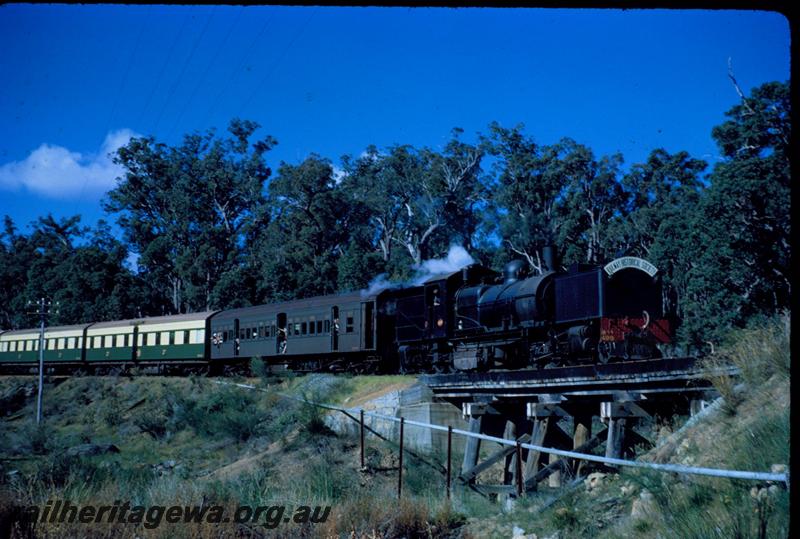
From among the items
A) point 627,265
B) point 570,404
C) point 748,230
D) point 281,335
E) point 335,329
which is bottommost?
point 570,404

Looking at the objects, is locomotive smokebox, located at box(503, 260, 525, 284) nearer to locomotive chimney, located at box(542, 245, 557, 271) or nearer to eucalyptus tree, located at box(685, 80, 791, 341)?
locomotive chimney, located at box(542, 245, 557, 271)

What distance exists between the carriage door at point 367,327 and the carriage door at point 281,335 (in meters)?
5.11

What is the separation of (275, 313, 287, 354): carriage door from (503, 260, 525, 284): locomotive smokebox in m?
11.7

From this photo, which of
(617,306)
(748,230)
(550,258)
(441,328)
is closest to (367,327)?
(441,328)

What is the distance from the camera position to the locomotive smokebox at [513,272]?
1953 centimetres

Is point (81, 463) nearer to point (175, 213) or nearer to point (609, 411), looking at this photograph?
point (609, 411)

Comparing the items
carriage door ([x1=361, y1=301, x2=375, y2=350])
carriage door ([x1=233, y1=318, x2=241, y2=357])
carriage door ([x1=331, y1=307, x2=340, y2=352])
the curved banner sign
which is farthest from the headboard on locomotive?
carriage door ([x1=233, y1=318, x2=241, y2=357])

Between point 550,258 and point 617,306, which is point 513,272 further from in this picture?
point 617,306

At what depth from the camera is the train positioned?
16.0m

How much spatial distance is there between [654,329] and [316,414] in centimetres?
866

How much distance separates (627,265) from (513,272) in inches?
157

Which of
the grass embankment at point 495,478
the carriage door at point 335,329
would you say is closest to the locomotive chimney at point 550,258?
the grass embankment at point 495,478

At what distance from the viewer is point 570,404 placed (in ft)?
47.1

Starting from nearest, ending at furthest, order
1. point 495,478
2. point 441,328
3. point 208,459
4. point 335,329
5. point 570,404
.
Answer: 1. point 570,404
2. point 495,478
3. point 441,328
4. point 208,459
5. point 335,329
